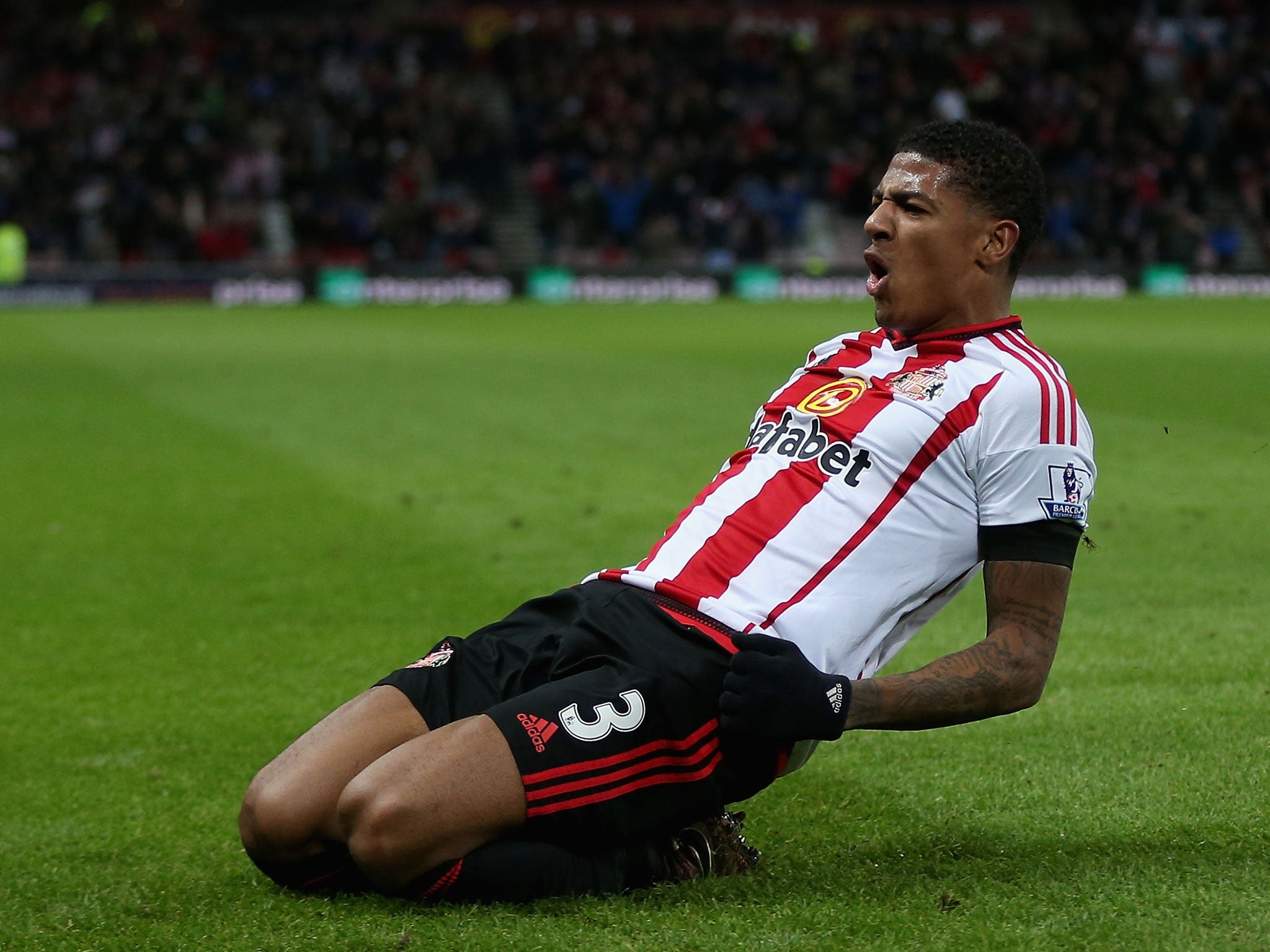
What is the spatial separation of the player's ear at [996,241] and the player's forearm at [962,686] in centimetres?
83

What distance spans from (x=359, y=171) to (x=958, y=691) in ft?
94.2

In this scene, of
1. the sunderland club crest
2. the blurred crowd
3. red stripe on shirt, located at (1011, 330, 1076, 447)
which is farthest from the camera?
the blurred crowd

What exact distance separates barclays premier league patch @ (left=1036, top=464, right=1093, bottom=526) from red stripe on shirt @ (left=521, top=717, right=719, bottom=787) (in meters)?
0.81

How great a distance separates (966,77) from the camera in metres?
36.6

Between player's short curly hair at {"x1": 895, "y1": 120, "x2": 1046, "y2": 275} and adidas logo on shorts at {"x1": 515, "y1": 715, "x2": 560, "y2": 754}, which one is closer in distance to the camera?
adidas logo on shorts at {"x1": 515, "y1": 715, "x2": 560, "y2": 754}

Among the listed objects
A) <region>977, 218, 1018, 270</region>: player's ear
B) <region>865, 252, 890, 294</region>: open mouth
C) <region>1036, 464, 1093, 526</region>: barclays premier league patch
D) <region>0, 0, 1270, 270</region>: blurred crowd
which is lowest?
<region>0, 0, 1270, 270</region>: blurred crowd

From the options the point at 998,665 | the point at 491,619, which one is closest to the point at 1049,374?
the point at 998,665

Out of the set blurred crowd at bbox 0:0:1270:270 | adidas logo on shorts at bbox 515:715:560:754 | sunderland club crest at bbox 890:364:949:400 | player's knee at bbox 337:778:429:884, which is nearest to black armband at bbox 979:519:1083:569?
sunderland club crest at bbox 890:364:949:400

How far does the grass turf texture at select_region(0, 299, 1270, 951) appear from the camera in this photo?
3393mm

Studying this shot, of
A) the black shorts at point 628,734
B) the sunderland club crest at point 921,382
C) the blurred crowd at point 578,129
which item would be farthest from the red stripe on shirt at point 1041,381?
the blurred crowd at point 578,129

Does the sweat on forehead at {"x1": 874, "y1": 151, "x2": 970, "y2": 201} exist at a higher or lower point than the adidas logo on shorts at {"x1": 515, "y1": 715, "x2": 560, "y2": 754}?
higher

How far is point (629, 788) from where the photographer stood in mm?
3350

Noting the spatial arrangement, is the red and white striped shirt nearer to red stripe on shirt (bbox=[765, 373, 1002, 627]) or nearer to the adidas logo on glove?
red stripe on shirt (bbox=[765, 373, 1002, 627])

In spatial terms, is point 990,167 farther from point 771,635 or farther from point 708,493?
point 771,635
